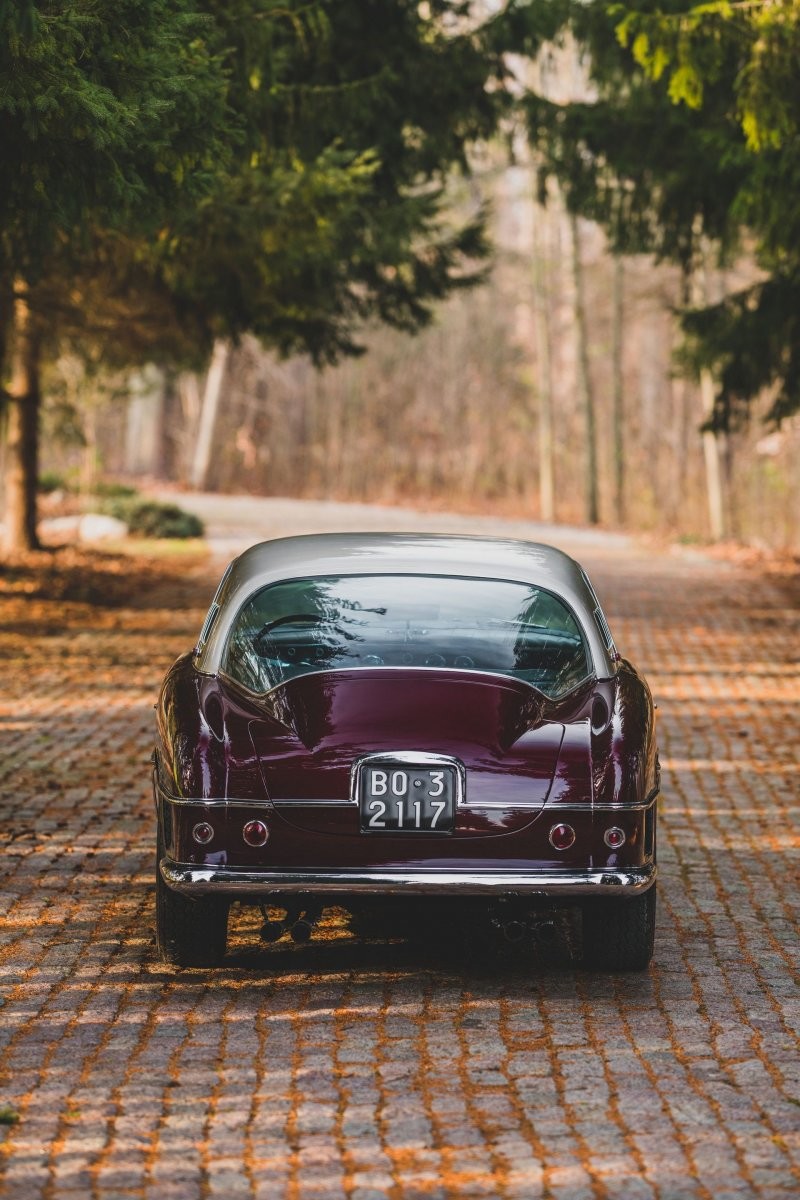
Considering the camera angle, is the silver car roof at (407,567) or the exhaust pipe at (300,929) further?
the silver car roof at (407,567)

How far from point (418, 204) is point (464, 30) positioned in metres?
1.91

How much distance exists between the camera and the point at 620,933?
6.36 m

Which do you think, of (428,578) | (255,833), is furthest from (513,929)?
(428,578)

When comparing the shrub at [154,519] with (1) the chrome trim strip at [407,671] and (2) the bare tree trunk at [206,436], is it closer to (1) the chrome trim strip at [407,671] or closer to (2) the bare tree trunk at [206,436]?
(2) the bare tree trunk at [206,436]

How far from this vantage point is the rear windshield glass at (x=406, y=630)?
6445 millimetres

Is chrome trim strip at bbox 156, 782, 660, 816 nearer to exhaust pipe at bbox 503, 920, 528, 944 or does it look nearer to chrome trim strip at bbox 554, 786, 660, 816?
chrome trim strip at bbox 554, 786, 660, 816

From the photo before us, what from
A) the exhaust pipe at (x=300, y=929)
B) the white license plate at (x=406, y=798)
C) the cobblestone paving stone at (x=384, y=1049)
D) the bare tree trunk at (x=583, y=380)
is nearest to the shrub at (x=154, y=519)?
the bare tree trunk at (x=583, y=380)

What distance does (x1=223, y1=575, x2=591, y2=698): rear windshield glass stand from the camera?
645 cm

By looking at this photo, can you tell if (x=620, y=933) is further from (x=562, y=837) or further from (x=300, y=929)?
(x=300, y=929)

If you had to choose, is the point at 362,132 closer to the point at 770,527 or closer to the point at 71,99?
the point at 71,99

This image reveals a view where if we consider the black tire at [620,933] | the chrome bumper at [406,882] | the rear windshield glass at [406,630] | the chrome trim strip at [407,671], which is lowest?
the black tire at [620,933]

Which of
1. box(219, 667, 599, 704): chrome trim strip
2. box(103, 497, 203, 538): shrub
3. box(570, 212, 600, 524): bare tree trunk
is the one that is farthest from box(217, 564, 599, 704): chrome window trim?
box(570, 212, 600, 524): bare tree trunk

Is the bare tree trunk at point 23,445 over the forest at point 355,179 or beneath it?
beneath

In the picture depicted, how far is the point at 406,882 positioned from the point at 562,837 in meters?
0.56
